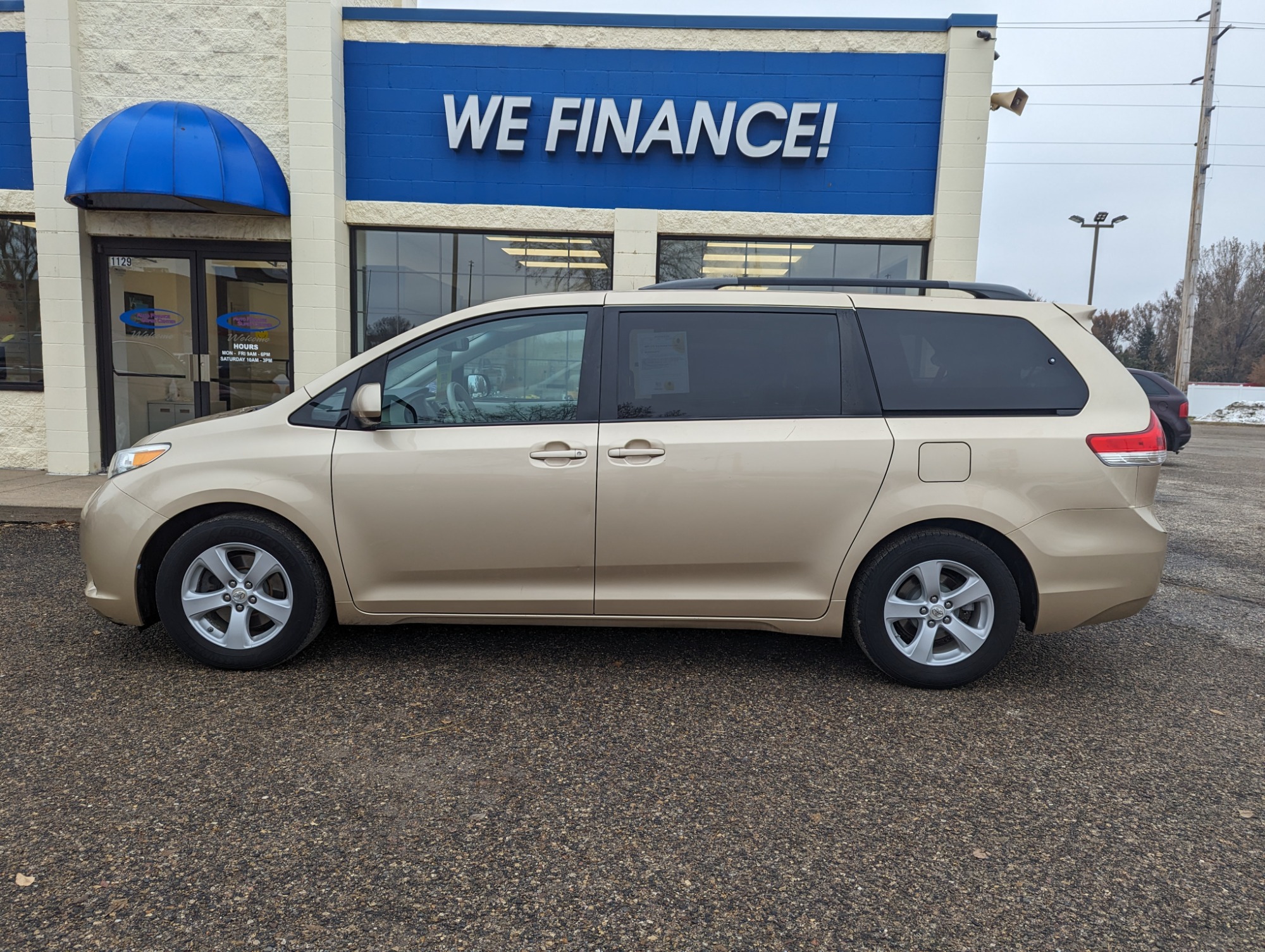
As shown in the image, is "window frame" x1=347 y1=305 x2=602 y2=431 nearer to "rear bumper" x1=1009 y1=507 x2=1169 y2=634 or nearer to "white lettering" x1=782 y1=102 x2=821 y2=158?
"rear bumper" x1=1009 y1=507 x2=1169 y2=634

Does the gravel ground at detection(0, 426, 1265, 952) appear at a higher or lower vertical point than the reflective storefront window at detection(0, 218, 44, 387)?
lower

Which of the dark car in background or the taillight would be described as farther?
the dark car in background

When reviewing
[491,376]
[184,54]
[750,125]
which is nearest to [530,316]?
[491,376]

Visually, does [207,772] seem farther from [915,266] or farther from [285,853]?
[915,266]

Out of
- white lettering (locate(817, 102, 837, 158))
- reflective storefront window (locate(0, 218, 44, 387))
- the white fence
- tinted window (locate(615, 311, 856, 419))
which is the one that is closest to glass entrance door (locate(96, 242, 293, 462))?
reflective storefront window (locate(0, 218, 44, 387))

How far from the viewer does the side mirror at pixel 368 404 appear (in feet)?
12.5

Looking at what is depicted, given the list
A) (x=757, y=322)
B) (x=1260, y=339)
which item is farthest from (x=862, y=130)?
(x=1260, y=339)

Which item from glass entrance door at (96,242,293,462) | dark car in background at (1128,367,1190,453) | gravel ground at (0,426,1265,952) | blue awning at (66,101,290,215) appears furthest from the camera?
dark car in background at (1128,367,1190,453)

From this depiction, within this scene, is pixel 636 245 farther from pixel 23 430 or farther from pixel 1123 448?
pixel 23 430

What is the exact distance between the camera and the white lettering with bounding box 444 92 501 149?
9453 millimetres

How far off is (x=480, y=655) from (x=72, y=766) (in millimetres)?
1751

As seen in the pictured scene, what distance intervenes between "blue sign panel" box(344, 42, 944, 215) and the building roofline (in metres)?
0.27

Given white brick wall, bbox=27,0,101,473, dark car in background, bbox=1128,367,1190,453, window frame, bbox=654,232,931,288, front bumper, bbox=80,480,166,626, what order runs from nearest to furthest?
front bumper, bbox=80,480,166,626
white brick wall, bbox=27,0,101,473
window frame, bbox=654,232,931,288
dark car in background, bbox=1128,367,1190,453

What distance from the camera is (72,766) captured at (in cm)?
300
